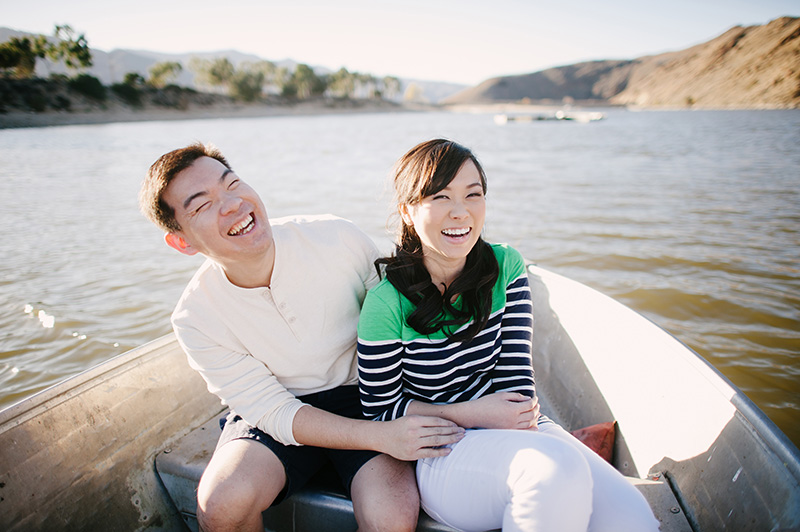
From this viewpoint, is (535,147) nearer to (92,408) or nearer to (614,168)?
(614,168)

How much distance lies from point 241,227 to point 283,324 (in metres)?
0.43

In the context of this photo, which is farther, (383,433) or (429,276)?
(429,276)

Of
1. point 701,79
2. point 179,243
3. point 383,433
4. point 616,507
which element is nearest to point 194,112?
point 179,243

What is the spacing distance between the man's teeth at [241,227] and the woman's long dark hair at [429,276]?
0.57 meters

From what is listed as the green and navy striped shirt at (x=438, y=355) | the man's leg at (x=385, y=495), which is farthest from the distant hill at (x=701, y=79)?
the man's leg at (x=385, y=495)

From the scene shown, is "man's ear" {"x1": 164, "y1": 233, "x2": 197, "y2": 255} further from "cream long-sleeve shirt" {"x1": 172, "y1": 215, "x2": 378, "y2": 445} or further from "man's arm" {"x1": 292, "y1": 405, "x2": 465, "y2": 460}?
"man's arm" {"x1": 292, "y1": 405, "x2": 465, "y2": 460}

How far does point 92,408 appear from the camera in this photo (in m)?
1.96

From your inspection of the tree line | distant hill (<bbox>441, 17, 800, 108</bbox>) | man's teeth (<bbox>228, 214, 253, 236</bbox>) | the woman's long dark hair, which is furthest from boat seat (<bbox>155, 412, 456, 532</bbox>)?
distant hill (<bbox>441, 17, 800, 108</bbox>)

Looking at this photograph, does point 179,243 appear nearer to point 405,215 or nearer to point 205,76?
point 405,215

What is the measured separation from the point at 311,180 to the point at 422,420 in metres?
13.1

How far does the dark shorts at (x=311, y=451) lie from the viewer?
1734 millimetres

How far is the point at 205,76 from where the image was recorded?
83.1 meters

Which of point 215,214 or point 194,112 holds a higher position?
point 215,214

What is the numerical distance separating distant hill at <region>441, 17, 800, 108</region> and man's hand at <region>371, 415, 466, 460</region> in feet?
234
